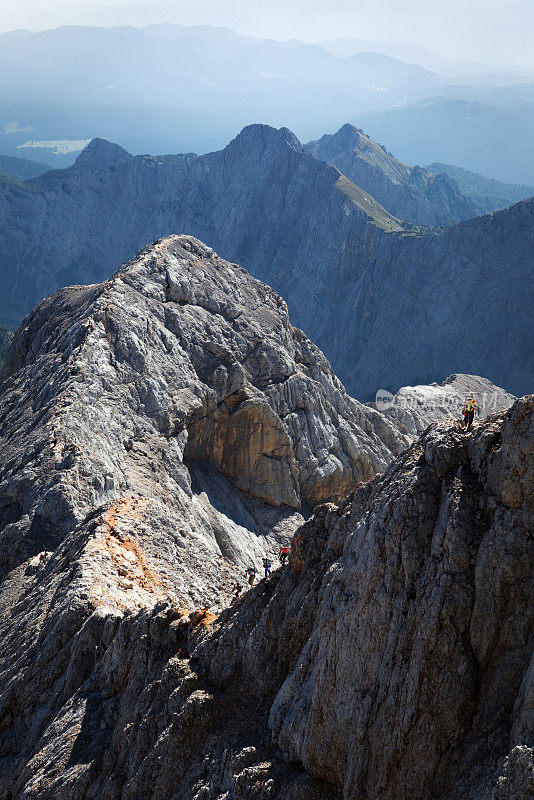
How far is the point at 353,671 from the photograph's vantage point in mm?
16312

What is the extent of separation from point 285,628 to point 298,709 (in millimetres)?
2838

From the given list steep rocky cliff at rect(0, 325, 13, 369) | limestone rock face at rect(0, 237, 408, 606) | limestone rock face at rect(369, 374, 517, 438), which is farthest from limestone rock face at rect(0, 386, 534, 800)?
steep rocky cliff at rect(0, 325, 13, 369)

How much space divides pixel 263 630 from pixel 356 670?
16.5 feet

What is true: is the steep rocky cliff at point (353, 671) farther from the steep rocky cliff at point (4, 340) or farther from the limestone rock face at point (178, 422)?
the steep rocky cliff at point (4, 340)

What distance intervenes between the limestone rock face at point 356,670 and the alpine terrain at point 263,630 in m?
0.04

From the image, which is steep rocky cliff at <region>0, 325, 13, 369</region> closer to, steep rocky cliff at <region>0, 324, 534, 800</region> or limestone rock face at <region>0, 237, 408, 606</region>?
limestone rock face at <region>0, 237, 408, 606</region>

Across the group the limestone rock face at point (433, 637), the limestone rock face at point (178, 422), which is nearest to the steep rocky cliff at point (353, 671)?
the limestone rock face at point (433, 637)

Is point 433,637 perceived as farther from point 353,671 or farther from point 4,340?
point 4,340

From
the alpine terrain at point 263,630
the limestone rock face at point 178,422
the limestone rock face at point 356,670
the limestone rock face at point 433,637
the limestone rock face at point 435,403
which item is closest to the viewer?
the limestone rock face at point 433,637

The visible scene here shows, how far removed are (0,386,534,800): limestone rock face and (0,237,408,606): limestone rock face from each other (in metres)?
11.4

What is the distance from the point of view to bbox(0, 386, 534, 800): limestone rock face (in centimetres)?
1459

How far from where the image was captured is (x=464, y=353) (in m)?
189

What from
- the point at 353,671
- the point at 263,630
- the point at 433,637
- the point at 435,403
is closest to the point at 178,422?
the point at 263,630

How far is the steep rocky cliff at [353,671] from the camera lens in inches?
575
